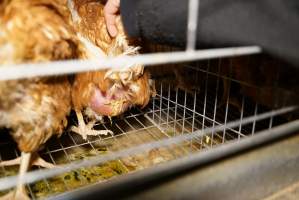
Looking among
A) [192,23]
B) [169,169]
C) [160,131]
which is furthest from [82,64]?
[160,131]

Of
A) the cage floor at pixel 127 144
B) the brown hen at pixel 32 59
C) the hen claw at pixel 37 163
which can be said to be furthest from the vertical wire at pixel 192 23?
the hen claw at pixel 37 163

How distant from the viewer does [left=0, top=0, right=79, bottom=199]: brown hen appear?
991mm

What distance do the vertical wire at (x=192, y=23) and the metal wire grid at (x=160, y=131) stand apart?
0.88m

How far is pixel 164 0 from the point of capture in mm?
663

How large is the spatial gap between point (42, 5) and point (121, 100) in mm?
682

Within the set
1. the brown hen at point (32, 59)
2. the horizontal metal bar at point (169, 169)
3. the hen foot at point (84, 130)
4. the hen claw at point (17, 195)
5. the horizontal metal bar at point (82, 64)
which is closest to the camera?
the horizontal metal bar at point (82, 64)

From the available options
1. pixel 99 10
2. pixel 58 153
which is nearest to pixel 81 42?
pixel 99 10

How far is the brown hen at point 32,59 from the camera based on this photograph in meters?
0.99

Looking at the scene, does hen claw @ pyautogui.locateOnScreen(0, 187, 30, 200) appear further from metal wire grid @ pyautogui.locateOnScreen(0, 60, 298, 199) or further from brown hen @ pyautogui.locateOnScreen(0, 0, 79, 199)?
metal wire grid @ pyautogui.locateOnScreen(0, 60, 298, 199)

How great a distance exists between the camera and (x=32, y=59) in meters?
1.03

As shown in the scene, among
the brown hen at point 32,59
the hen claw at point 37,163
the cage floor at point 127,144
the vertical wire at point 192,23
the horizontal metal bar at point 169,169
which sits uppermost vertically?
the vertical wire at point 192,23

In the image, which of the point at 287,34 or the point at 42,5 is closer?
the point at 287,34

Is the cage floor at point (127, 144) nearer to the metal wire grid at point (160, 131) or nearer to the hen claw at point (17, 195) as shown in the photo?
the metal wire grid at point (160, 131)

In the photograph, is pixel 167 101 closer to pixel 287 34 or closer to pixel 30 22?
pixel 30 22
